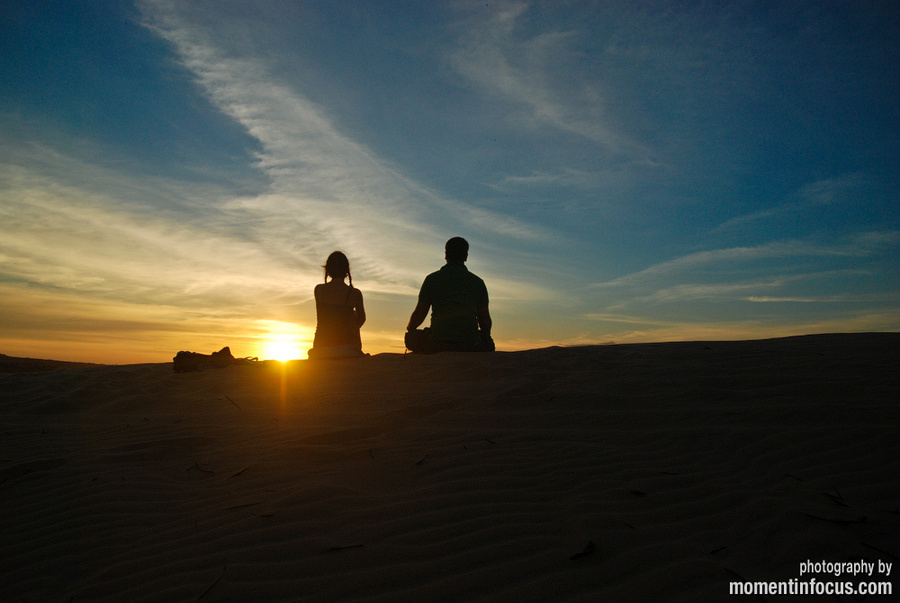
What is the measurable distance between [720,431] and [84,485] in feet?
16.2

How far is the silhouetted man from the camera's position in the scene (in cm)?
816

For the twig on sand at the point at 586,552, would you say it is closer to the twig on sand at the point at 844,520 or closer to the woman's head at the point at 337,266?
the twig on sand at the point at 844,520

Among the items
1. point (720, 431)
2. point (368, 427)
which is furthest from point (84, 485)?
point (720, 431)

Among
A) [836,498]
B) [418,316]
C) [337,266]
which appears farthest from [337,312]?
[836,498]

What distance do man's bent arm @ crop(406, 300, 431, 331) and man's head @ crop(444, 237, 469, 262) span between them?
0.86 meters

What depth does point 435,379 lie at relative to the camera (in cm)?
656

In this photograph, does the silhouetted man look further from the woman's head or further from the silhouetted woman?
the woman's head

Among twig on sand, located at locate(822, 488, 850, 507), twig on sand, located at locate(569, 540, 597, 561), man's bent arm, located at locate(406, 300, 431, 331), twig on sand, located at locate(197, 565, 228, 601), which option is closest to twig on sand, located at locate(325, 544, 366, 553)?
twig on sand, located at locate(197, 565, 228, 601)

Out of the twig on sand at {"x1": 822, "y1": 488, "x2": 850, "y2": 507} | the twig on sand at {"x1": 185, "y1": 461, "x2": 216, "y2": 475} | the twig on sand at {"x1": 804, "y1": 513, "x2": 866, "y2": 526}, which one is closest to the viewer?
the twig on sand at {"x1": 804, "y1": 513, "x2": 866, "y2": 526}

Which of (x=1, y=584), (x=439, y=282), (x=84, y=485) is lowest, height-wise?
(x=1, y=584)

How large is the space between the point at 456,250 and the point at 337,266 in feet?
6.42

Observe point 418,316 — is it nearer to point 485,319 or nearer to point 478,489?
point 485,319

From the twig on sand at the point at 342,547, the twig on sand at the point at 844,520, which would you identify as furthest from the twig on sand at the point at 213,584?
the twig on sand at the point at 844,520

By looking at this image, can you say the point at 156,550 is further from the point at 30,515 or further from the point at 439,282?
the point at 439,282
